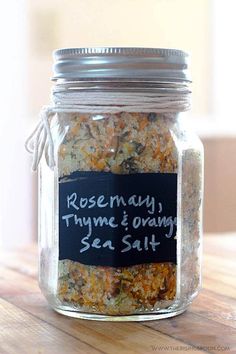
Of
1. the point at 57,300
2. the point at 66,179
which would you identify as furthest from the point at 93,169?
the point at 57,300

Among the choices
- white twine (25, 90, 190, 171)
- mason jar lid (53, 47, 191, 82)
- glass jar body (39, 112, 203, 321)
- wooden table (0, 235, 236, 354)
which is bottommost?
wooden table (0, 235, 236, 354)

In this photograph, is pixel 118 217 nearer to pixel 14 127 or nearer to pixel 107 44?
pixel 14 127

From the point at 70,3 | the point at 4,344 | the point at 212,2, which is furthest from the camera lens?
the point at 212,2

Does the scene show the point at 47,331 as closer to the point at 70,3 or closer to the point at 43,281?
the point at 43,281

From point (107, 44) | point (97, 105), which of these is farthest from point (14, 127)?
point (97, 105)

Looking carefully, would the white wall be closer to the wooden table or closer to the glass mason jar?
the wooden table

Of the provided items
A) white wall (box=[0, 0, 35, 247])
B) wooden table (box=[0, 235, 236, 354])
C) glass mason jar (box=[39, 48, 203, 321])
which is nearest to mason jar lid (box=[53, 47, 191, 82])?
glass mason jar (box=[39, 48, 203, 321])

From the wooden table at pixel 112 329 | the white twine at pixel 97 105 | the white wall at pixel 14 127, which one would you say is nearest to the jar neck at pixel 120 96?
the white twine at pixel 97 105
